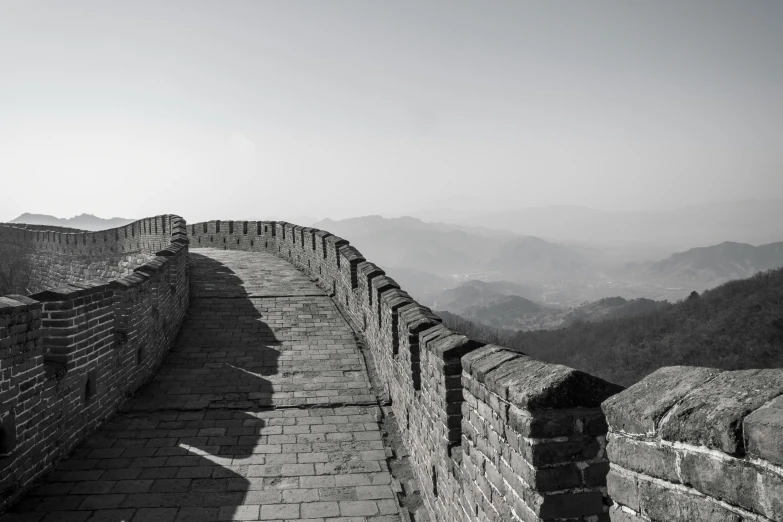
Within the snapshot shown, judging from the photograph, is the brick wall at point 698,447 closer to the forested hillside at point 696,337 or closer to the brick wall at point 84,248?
the brick wall at point 84,248

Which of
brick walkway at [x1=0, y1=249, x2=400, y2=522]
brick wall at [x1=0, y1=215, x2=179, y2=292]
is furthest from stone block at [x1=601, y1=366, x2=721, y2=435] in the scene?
brick wall at [x1=0, y1=215, x2=179, y2=292]

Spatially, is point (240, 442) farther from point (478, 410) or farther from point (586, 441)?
point (586, 441)

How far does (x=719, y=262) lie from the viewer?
6969 inches

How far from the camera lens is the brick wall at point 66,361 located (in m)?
4.89

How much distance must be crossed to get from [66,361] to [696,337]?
37.0 m

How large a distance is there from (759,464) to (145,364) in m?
7.94

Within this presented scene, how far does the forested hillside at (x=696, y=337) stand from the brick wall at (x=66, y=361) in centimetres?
2331

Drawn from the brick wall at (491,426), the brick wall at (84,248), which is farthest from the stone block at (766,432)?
the brick wall at (84,248)

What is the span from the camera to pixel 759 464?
128 centimetres

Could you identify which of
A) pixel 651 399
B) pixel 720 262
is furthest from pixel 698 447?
pixel 720 262

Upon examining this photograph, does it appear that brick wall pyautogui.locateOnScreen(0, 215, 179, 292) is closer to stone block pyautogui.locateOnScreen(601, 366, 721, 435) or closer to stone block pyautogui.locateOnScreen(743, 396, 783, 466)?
stone block pyautogui.locateOnScreen(601, 366, 721, 435)

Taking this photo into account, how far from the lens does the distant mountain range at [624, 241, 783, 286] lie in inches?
6235

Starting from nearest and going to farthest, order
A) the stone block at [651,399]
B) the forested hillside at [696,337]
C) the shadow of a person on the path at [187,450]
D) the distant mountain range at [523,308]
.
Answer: the stone block at [651,399] → the shadow of a person on the path at [187,450] → the forested hillside at [696,337] → the distant mountain range at [523,308]

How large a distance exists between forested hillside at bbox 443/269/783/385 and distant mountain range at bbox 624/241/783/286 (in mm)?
131441
